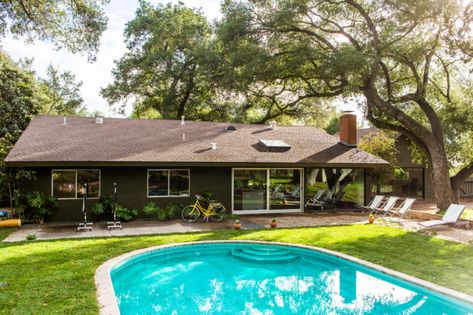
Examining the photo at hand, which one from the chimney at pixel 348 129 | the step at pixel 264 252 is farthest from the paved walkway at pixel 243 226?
the chimney at pixel 348 129

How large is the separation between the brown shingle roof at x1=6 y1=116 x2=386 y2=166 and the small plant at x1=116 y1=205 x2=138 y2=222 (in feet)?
5.83

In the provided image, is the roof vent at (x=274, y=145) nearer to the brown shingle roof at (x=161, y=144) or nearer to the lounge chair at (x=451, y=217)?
the brown shingle roof at (x=161, y=144)

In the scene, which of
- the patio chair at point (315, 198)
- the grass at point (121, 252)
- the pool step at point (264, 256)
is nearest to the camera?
the grass at point (121, 252)

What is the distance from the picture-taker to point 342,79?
17.1 meters

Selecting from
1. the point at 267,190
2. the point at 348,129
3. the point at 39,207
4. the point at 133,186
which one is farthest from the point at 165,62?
the point at 39,207

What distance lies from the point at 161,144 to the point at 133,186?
7.01 ft

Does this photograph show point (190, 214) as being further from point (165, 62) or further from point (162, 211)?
point (165, 62)

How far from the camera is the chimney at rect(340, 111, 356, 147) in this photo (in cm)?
1858

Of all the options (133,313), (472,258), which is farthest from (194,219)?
(472,258)

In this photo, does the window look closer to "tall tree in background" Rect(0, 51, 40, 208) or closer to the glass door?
the glass door

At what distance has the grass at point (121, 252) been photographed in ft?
19.6

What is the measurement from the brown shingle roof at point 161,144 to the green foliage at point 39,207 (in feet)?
4.30

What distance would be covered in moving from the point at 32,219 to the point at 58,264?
19.2 ft

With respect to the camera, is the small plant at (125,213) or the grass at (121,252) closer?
the grass at (121,252)
